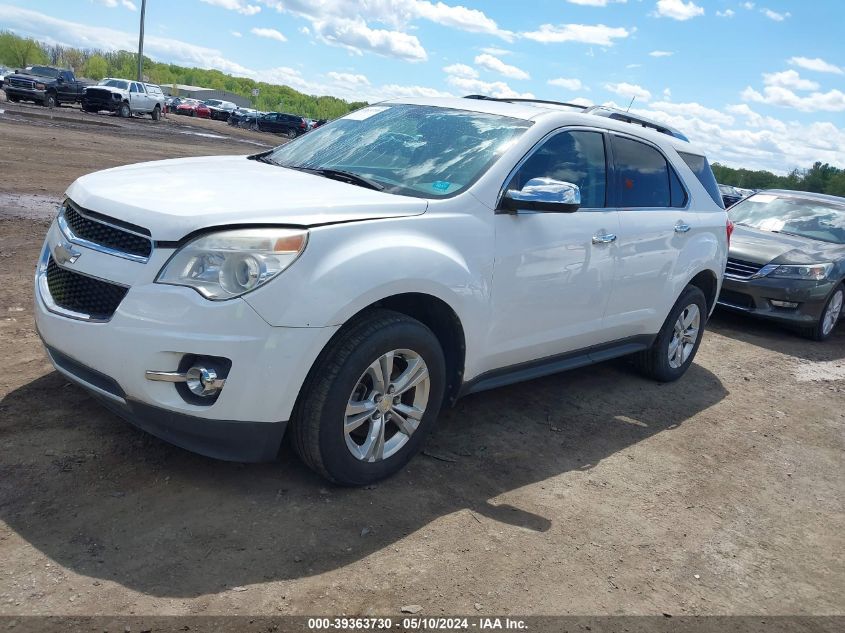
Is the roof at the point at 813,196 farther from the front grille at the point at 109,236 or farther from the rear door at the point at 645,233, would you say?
the front grille at the point at 109,236

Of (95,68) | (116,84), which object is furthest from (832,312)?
(95,68)

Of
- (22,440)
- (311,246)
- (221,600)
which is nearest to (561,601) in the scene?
(221,600)

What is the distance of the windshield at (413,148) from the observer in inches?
156

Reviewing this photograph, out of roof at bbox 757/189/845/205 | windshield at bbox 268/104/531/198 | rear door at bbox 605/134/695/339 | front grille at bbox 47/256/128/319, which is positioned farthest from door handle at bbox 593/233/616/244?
roof at bbox 757/189/845/205

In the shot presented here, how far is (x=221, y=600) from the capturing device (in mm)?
2686

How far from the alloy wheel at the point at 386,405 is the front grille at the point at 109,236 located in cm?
106

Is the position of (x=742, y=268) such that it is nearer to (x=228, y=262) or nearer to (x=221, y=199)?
(x=221, y=199)

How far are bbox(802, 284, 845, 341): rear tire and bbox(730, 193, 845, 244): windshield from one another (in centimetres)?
82

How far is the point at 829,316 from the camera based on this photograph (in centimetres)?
874

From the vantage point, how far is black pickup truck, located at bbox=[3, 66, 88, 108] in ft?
109

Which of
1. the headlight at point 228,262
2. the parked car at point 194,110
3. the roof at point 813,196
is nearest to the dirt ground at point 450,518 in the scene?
the headlight at point 228,262

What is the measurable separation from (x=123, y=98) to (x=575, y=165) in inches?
1400

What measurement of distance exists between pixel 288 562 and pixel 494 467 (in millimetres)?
1434

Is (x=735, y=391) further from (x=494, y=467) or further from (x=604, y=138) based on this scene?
(x=494, y=467)
